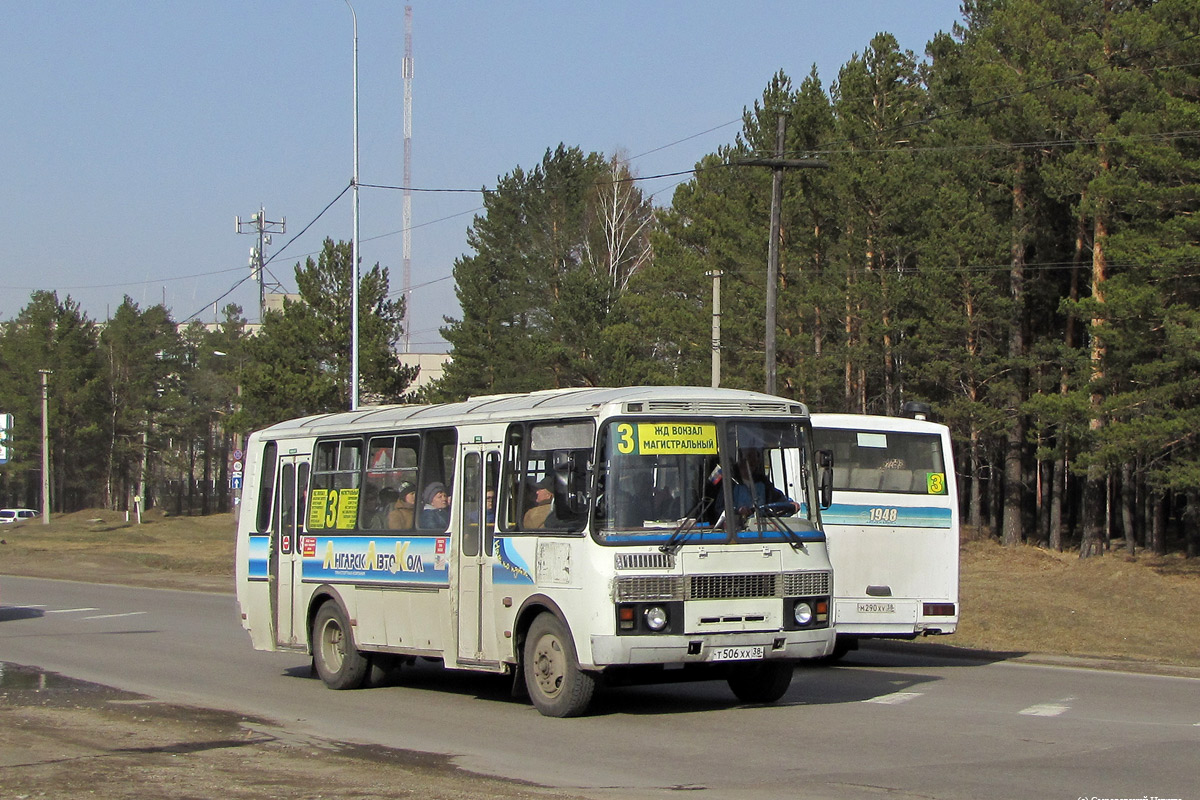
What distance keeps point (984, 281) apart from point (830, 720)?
115ft

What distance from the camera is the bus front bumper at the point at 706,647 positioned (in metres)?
10.9

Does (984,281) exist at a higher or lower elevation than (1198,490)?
higher

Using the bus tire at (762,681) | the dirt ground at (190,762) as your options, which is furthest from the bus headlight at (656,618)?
the dirt ground at (190,762)

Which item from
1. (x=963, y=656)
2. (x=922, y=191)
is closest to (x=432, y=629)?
(x=963, y=656)

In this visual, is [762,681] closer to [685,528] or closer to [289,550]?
[685,528]

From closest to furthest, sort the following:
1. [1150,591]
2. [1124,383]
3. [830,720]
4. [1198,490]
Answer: [830,720]
[1150,591]
[1124,383]
[1198,490]

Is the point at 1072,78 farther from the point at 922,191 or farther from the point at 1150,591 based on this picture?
the point at 1150,591

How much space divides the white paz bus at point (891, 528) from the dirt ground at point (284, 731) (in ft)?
6.69

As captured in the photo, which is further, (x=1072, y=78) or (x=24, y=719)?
(x=1072, y=78)

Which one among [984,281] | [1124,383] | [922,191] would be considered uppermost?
[922,191]

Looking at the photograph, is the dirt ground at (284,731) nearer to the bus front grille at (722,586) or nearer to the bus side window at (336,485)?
the bus front grille at (722,586)

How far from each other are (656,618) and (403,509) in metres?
3.68

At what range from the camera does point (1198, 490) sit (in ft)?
144

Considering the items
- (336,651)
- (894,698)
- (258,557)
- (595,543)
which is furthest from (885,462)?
(258,557)
